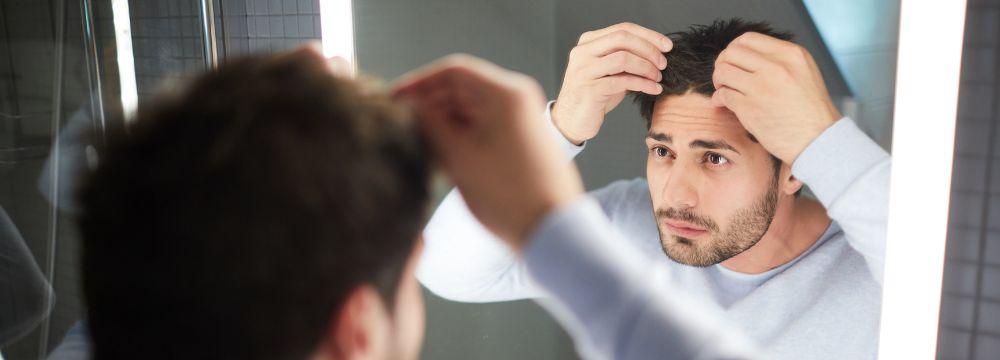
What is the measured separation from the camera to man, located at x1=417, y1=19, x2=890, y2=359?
100 centimetres

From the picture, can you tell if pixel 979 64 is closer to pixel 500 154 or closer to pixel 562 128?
pixel 562 128

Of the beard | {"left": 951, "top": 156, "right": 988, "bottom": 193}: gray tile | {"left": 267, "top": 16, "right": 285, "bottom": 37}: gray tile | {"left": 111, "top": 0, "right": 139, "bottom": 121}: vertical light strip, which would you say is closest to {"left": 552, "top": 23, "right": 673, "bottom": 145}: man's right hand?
the beard

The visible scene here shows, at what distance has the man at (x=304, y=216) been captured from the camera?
0.43 m

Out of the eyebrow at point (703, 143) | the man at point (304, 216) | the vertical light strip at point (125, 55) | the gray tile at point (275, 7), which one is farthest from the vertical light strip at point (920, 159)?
the vertical light strip at point (125, 55)

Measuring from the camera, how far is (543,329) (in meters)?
1.39

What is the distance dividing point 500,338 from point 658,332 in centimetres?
105

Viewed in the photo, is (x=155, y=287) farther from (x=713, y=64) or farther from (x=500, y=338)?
(x=500, y=338)

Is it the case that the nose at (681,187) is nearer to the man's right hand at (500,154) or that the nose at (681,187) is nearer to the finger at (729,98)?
the finger at (729,98)

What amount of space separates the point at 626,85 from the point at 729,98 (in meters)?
0.18

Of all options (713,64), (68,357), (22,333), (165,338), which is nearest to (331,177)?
(165,338)

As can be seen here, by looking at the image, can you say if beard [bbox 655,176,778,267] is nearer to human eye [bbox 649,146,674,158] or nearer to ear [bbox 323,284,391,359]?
human eye [bbox 649,146,674,158]

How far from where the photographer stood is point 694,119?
108 centimetres

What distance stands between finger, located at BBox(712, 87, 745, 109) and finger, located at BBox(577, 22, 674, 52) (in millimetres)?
114

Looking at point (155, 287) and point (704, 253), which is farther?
point (704, 253)
